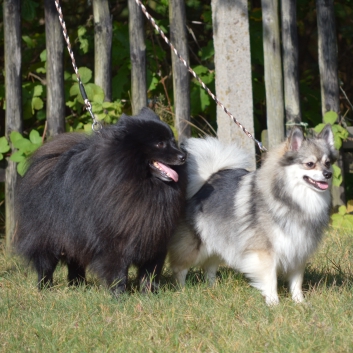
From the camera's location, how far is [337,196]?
6.76m

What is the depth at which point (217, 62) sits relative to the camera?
19.5 feet

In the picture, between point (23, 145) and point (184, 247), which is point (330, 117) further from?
point (23, 145)

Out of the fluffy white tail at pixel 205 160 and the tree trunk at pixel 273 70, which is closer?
the fluffy white tail at pixel 205 160

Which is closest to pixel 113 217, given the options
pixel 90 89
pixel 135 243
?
pixel 135 243

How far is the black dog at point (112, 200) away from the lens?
4.32 metres

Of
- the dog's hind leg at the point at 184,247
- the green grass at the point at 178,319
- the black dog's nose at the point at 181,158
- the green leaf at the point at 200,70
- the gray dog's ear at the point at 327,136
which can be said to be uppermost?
the green leaf at the point at 200,70

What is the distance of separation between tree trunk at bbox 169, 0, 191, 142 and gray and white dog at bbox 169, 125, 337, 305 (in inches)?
48.1

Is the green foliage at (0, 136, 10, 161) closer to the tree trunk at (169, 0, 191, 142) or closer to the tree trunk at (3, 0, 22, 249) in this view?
the tree trunk at (3, 0, 22, 249)

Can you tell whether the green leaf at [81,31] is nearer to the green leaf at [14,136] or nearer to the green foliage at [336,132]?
the green leaf at [14,136]

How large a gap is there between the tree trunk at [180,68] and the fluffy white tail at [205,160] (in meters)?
1.19

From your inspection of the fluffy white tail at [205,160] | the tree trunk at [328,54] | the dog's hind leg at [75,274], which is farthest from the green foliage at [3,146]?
the tree trunk at [328,54]

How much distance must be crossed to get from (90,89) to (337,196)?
2.85 meters

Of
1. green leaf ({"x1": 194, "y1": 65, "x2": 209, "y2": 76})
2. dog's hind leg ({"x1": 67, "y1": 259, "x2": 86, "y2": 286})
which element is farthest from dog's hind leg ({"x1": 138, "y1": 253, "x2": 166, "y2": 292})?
green leaf ({"x1": 194, "y1": 65, "x2": 209, "y2": 76})

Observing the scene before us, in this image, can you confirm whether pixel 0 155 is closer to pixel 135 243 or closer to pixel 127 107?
pixel 127 107
